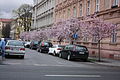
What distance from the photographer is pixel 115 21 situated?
89.2 feet

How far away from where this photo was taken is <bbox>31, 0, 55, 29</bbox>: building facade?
62.1m

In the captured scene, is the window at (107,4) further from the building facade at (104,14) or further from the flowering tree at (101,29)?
the flowering tree at (101,29)

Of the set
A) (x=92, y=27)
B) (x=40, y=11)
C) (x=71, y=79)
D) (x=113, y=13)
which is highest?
(x=40, y=11)

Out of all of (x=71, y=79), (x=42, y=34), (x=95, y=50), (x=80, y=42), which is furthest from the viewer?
(x=42, y=34)

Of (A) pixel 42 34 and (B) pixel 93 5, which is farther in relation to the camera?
(A) pixel 42 34

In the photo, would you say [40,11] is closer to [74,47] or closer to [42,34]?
[42,34]

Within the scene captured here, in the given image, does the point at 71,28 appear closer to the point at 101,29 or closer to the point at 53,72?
the point at 101,29

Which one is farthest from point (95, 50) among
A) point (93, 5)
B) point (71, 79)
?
point (71, 79)

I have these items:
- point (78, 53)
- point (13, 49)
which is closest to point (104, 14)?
point (78, 53)

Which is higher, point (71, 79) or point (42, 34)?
point (42, 34)

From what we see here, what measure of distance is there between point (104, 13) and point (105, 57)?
15.9 feet

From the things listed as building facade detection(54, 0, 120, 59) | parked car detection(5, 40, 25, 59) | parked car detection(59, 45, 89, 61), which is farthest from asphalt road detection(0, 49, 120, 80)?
building facade detection(54, 0, 120, 59)

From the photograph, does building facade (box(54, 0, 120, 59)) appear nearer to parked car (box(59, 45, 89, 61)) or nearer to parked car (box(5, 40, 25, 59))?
parked car (box(59, 45, 89, 61))

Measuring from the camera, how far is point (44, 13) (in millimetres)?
70875
